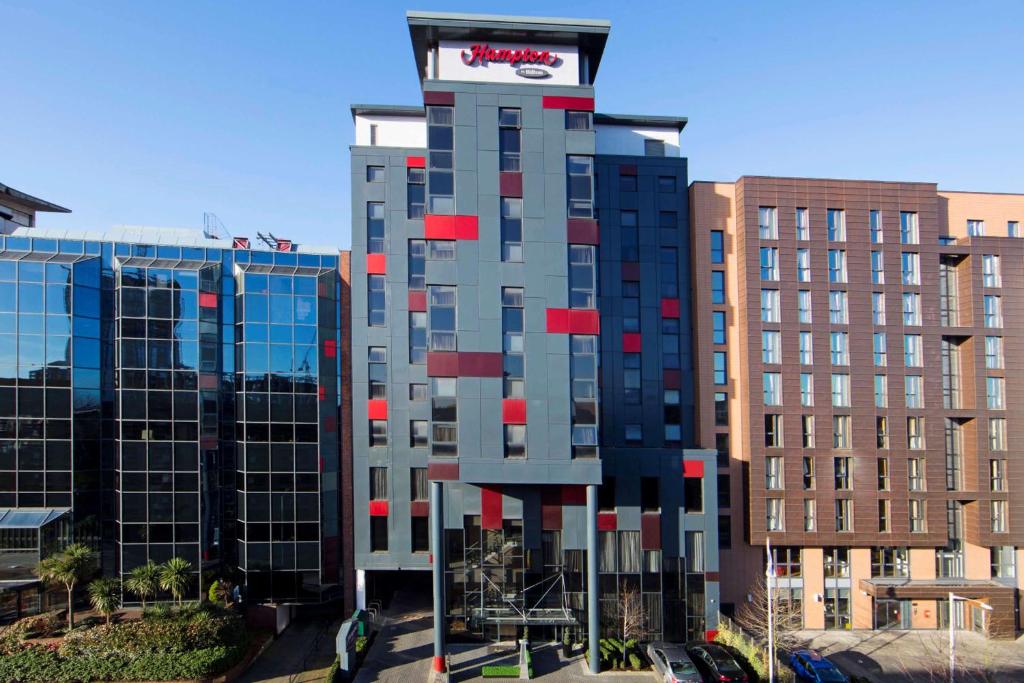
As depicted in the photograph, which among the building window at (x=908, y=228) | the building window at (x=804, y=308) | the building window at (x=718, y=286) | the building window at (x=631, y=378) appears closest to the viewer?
the building window at (x=631, y=378)

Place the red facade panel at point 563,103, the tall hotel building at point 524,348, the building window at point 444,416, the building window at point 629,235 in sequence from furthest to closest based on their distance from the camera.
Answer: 1. the building window at point 629,235
2. the red facade panel at point 563,103
3. the tall hotel building at point 524,348
4. the building window at point 444,416

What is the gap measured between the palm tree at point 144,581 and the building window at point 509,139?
29.8m

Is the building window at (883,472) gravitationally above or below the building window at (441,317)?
below

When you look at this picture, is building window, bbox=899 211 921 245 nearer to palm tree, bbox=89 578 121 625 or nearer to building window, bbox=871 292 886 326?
building window, bbox=871 292 886 326

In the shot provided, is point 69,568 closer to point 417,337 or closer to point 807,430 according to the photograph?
point 417,337

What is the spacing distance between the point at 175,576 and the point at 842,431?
40596 mm

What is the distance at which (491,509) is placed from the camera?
32.7 meters

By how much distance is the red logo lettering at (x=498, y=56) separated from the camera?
106ft

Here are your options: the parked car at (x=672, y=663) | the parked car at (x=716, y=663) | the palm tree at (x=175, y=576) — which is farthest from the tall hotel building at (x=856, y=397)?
the palm tree at (x=175, y=576)

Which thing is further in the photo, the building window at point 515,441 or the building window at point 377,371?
the building window at point 377,371

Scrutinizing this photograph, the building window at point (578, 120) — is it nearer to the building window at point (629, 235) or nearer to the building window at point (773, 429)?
the building window at point (629, 235)

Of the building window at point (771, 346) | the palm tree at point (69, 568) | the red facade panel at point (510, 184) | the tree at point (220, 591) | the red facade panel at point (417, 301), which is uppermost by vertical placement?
the red facade panel at point (510, 184)

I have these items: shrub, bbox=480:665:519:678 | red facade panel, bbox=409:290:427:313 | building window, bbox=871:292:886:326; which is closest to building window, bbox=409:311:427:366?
red facade panel, bbox=409:290:427:313

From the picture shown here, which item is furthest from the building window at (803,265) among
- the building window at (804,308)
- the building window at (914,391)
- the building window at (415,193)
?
the building window at (415,193)
